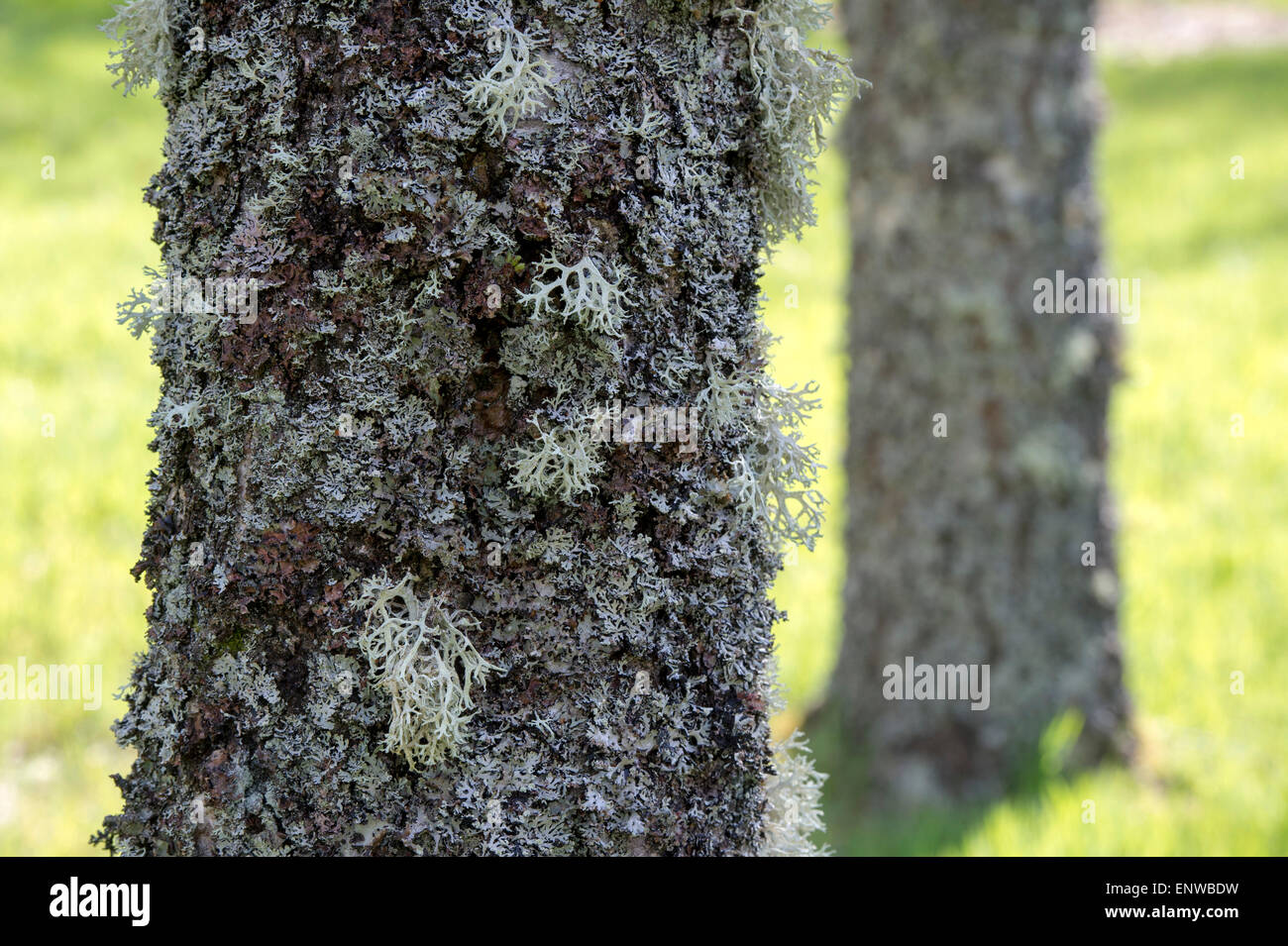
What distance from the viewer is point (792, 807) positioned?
57.0 inches

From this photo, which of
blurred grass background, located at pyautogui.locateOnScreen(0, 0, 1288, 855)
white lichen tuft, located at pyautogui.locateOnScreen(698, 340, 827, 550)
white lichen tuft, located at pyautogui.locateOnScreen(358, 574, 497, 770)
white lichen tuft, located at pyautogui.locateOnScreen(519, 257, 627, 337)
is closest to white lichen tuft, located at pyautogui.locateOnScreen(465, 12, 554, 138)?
white lichen tuft, located at pyautogui.locateOnScreen(519, 257, 627, 337)

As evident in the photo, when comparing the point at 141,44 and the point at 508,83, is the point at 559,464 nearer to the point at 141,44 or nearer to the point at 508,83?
the point at 508,83

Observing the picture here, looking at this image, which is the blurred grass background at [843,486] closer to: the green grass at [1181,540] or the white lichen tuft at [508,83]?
the green grass at [1181,540]

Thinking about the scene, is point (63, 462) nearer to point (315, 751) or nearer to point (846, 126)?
point (846, 126)

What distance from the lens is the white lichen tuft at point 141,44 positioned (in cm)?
122

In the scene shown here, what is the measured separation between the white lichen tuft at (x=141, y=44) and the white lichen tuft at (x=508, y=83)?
417mm

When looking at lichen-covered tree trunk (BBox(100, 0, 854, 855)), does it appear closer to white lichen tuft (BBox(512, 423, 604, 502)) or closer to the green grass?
white lichen tuft (BBox(512, 423, 604, 502))

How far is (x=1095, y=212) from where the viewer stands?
3832mm

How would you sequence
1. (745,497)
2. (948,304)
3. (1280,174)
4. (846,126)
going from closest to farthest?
(745,497)
(948,304)
(846,126)
(1280,174)

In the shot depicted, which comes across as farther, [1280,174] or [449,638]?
[1280,174]

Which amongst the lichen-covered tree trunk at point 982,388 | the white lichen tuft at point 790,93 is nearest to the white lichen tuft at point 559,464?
the white lichen tuft at point 790,93

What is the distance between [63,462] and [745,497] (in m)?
4.64

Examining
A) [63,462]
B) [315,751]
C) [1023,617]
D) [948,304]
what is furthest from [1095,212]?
[63,462]

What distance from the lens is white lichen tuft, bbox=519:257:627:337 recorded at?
110 centimetres
